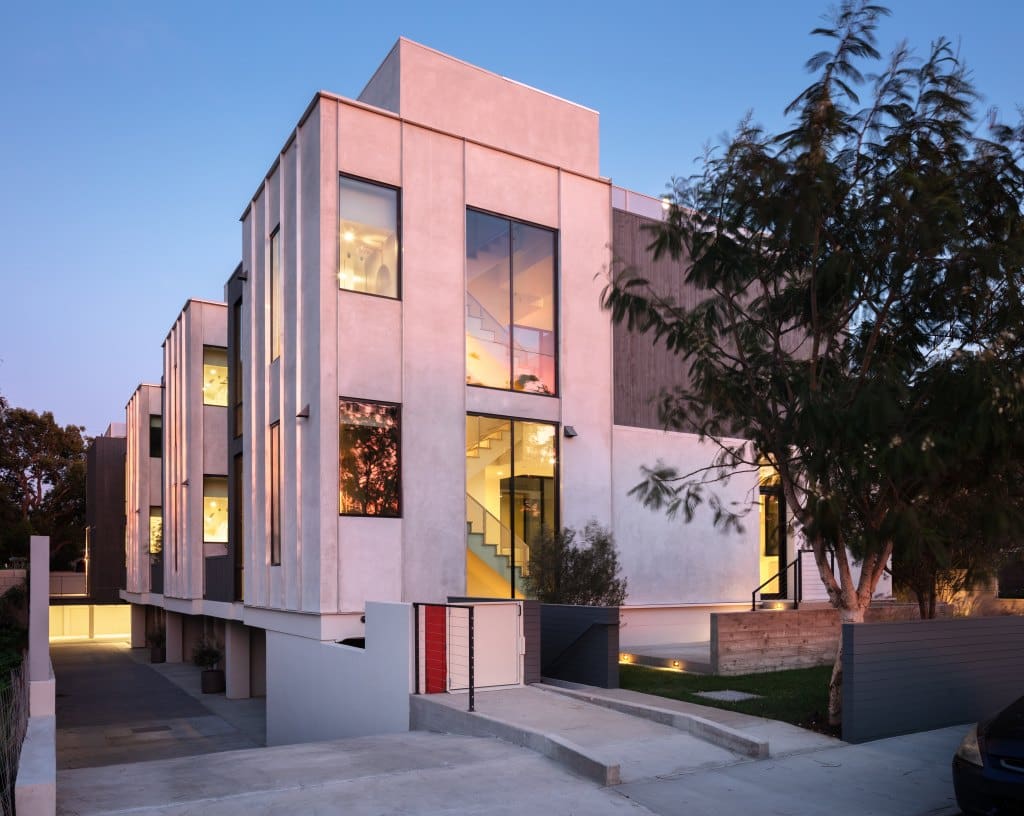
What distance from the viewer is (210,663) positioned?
86.0 feet

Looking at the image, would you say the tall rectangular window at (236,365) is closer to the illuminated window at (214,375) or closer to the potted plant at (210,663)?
the illuminated window at (214,375)

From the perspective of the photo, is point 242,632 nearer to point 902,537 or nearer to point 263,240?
point 263,240

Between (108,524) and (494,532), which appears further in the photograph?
(108,524)

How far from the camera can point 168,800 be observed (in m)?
7.61

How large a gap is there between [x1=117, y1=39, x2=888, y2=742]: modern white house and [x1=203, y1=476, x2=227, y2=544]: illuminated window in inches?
168

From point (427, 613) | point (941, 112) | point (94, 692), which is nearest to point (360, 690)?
point (427, 613)

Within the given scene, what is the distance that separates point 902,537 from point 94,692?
74.1 ft

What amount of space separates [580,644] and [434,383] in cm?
521

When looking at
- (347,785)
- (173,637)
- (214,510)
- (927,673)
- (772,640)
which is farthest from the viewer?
(173,637)

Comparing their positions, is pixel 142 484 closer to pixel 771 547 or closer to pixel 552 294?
pixel 552 294

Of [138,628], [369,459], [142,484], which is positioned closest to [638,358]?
[369,459]

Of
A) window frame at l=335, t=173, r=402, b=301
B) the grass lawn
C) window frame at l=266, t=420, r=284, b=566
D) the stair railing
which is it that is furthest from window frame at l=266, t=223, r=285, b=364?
the grass lawn

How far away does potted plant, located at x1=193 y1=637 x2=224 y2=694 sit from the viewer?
956 inches

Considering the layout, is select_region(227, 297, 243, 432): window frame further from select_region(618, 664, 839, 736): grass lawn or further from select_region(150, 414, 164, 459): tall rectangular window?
select_region(150, 414, 164, 459): tall rectangular window
